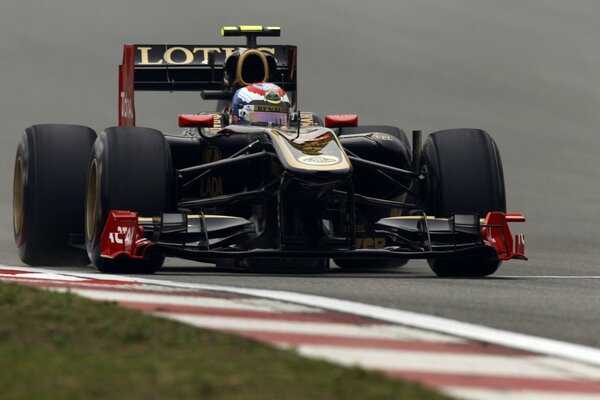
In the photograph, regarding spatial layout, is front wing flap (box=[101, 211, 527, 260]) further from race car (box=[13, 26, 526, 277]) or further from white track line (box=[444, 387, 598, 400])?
white track line (box=[444, 387, 598, 400])

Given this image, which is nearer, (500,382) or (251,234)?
(500,382)

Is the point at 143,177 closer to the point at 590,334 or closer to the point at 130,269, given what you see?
the point at 130,269

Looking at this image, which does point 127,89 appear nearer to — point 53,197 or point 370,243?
point 53,197

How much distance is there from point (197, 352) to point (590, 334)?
7.68ft

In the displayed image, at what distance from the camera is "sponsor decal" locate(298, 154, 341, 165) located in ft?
37.5

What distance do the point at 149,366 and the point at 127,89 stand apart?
9429 millimetres

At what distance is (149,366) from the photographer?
536 cm

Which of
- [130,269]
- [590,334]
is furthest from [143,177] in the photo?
[590,334]

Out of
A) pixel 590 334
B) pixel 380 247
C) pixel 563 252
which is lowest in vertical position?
pixel 563 252

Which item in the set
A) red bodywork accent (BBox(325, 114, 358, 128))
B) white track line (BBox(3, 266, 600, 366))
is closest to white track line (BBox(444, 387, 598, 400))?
white track line (BBox(3, 266, 600, 366))

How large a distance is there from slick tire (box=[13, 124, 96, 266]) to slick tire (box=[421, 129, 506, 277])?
3.39 meters

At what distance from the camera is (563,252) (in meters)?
17.8

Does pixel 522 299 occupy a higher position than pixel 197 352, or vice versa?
pixel 197 352

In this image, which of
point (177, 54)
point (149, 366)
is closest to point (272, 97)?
point (177, 54)
